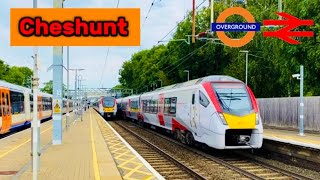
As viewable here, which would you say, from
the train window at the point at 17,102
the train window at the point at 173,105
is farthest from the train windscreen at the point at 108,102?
the train window at the point at 173,105

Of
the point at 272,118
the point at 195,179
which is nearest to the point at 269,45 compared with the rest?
the point at 272,118

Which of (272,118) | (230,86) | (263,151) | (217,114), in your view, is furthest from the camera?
(272,118)

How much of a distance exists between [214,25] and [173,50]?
54601mm

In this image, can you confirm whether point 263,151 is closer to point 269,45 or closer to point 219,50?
point 269,45

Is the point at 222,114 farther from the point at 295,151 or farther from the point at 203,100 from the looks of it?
the point at 295,151

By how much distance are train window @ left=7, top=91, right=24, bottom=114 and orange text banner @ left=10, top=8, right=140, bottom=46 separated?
18965 millimetres

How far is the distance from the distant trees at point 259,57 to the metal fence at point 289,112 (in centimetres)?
229

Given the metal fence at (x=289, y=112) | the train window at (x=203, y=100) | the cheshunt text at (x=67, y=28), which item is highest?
the cheshunt text at (x=67, y=28)

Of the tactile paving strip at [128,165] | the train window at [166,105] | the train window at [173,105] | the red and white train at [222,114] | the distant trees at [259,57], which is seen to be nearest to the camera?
the tactile paving strip at [128,165]

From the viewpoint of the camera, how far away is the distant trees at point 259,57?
94.0ft

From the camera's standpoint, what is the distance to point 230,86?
56.4ft

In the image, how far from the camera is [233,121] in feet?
52.2

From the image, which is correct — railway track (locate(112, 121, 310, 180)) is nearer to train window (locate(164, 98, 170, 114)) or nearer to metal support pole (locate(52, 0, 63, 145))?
train window (locate(164, 98, 170, 114))

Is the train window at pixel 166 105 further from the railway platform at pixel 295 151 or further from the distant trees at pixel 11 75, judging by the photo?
the distant trees at pixel 11 75
